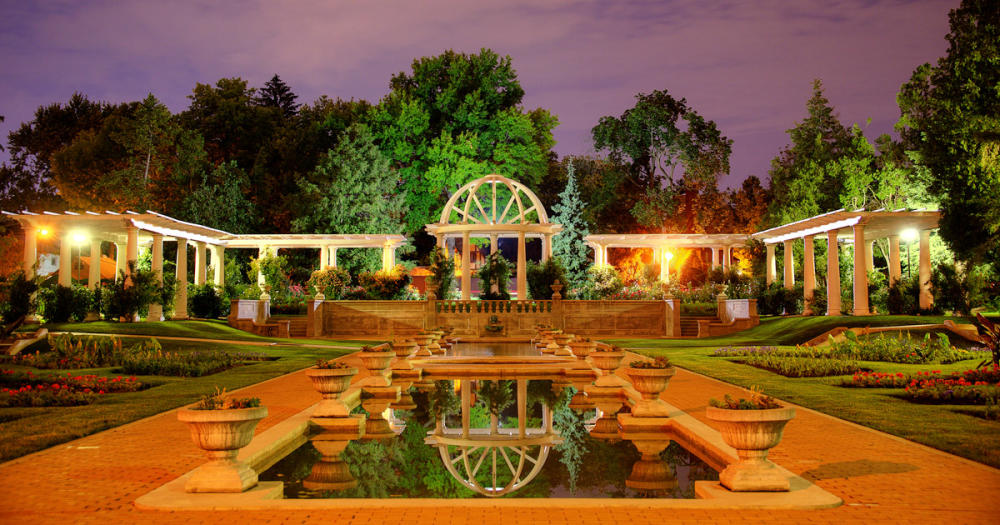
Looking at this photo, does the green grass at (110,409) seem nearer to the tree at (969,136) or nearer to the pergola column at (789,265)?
the tree at (969,136)

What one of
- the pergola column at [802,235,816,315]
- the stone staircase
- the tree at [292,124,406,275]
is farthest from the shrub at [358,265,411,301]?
the pergola column at [802,235,816,315]

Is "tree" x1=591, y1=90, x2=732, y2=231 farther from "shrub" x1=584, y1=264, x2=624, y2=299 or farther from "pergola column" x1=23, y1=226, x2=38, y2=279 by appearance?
"pergola column" x1=23, y1=226, x2=38, y2=279

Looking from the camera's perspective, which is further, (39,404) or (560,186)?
(560,186)

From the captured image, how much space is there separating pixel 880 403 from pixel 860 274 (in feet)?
62.4

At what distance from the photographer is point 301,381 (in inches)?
615

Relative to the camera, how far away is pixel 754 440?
6691 millimetres

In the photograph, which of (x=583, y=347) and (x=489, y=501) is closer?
(x=489, y=501)

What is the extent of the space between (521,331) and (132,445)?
22.3 meters

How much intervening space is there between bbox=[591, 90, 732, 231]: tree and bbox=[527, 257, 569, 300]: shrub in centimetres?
1877

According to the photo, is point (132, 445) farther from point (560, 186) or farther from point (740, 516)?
point (560, 186)

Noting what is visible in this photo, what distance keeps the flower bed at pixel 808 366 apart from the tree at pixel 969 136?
1287cm

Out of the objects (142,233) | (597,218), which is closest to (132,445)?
(142,233)

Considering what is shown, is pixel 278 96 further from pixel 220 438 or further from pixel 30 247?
pixel 220 438


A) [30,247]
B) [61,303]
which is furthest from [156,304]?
[30,247]
